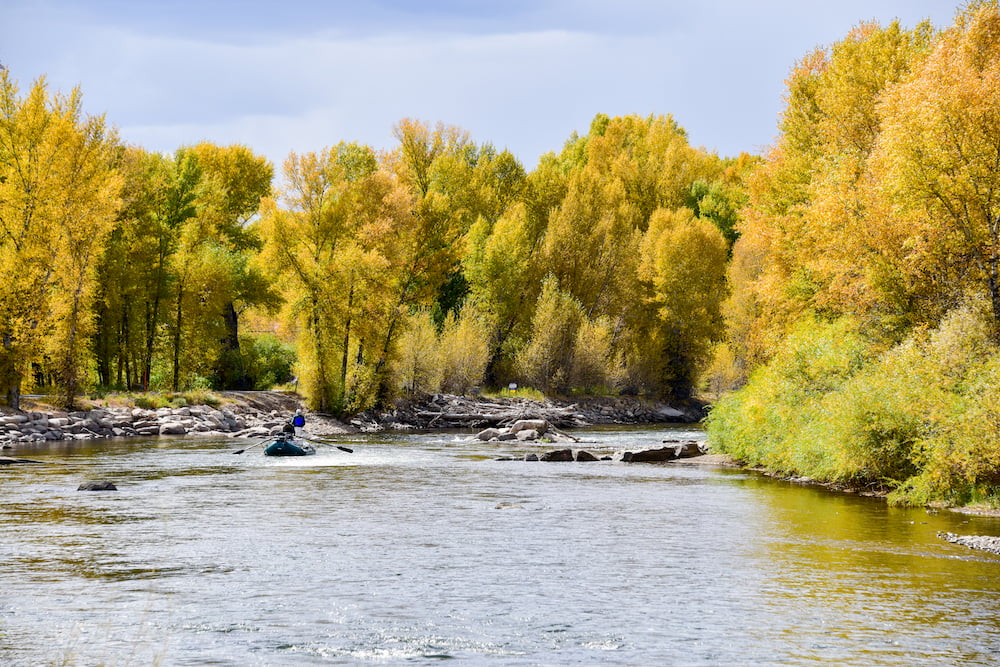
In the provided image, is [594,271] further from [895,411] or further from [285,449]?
[895,411]

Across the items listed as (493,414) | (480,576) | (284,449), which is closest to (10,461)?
(284,449)

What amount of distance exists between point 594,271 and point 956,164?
5304cm

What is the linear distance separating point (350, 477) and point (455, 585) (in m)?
16.6

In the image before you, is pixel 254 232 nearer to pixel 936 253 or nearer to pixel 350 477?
pixel 350 477

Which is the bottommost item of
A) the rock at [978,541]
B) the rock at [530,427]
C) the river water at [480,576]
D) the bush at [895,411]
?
the river water at [480,576]

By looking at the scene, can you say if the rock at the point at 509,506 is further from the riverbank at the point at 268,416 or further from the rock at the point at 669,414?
the rock at the point at 669,414

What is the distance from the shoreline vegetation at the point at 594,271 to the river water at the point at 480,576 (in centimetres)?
507

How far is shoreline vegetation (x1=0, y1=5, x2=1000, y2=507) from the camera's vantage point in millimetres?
27672

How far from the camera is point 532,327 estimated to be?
247ft

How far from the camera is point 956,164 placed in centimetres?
2772

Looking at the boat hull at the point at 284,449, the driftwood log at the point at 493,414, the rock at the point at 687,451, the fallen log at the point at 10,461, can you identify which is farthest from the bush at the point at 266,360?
the rock at the point at 687,451

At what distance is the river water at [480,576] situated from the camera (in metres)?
11.9

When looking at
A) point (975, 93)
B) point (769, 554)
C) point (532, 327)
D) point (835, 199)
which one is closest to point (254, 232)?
point (532, 327)

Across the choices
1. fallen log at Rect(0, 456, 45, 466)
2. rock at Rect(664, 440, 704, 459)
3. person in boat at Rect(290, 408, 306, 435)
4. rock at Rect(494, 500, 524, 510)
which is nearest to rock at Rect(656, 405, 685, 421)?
person in boat at Rect(290, 408, 306, 435)
